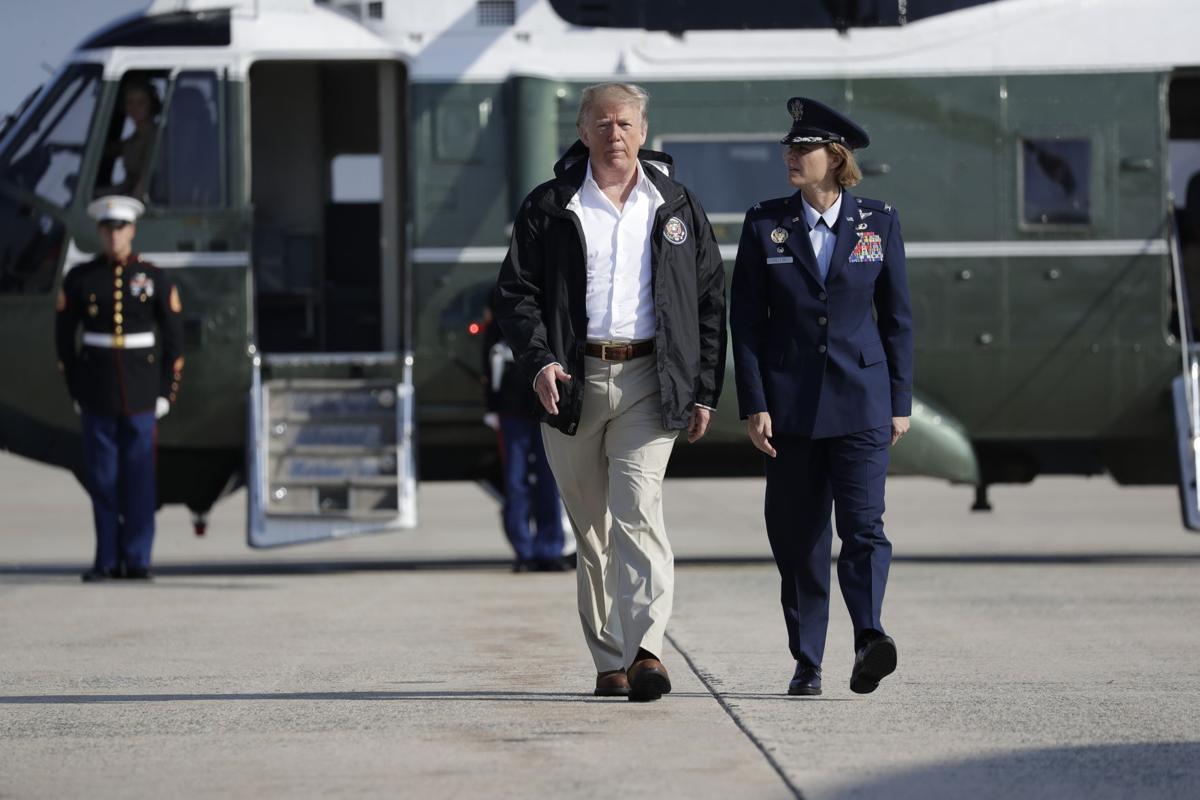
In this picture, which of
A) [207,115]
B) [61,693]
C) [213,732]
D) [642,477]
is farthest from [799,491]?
[207,115]

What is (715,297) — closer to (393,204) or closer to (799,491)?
(799,491)

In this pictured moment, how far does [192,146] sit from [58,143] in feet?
2.40

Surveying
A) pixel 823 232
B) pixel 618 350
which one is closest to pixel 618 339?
pixel 618 350

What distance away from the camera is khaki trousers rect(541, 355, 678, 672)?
6102mm

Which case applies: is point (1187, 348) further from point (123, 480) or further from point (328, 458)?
point (123, 480)

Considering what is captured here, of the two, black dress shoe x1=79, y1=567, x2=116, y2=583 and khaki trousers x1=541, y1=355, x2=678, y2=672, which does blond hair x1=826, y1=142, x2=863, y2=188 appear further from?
black dress shoe x1=79, y1=567, x2=116, y2=583

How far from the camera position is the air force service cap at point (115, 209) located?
1071 cm

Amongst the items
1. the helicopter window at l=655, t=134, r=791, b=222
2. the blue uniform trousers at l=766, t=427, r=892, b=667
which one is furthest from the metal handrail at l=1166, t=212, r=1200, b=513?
the blue uniform trousers at l=766, t=427, r=892, b=667

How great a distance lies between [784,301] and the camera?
630cm

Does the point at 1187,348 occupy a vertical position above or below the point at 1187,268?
below

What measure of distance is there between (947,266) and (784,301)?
16.3ft

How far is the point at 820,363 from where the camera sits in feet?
20.5

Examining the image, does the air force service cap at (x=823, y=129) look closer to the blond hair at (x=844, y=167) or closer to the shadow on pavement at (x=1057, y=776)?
the blond hair at (x=844, y=167)

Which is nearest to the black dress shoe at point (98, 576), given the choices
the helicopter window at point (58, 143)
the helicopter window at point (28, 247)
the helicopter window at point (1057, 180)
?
the helicopter window at point (28, 247)
